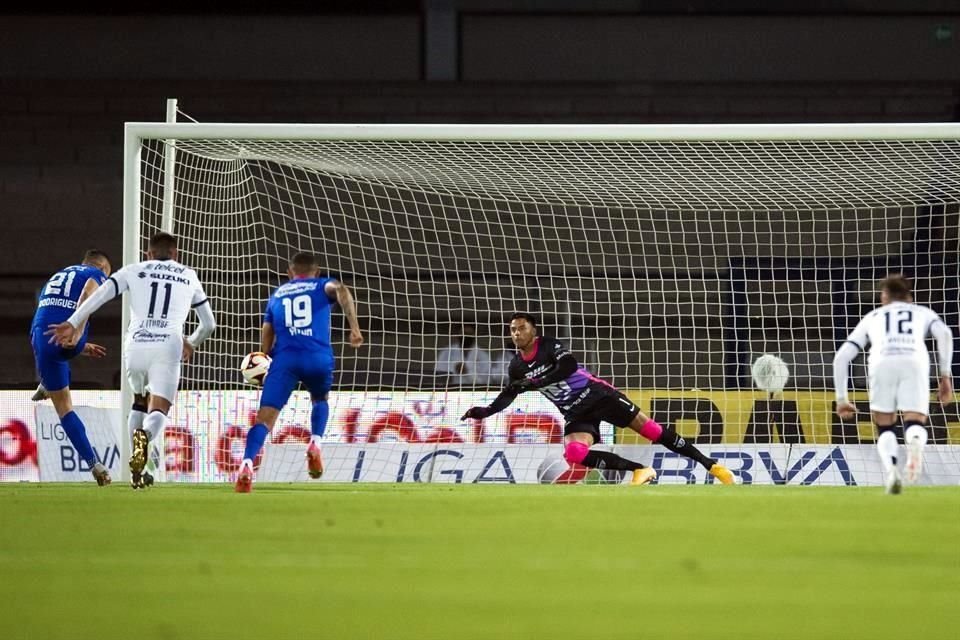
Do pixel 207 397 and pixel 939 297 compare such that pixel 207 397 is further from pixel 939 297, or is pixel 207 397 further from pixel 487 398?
pixel 939 297

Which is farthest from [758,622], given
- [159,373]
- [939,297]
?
[939,297]

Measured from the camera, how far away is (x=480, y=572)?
381 cm

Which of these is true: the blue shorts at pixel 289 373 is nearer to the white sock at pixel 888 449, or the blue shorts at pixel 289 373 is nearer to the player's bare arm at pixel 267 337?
the player's bare arm at pixel 267 337

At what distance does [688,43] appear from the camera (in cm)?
Answer: 2225

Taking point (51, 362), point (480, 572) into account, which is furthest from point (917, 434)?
point (51, 362)

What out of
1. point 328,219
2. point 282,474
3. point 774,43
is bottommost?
point 282,474

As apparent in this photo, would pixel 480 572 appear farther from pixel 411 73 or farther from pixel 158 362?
pixel 411 73

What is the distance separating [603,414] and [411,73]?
1137cm

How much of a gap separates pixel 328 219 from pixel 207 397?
658 centimetres

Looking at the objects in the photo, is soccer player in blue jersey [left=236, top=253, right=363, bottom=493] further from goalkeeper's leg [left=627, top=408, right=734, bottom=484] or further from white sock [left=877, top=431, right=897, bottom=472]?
goalkeeper's leg [left=627, top=408, right=734, bottom=484]

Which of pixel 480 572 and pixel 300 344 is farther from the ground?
pixel 300 344

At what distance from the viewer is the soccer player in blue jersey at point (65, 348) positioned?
34.3 ft

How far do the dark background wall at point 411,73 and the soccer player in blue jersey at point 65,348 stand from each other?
9592 mm

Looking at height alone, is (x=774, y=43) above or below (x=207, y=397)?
above
